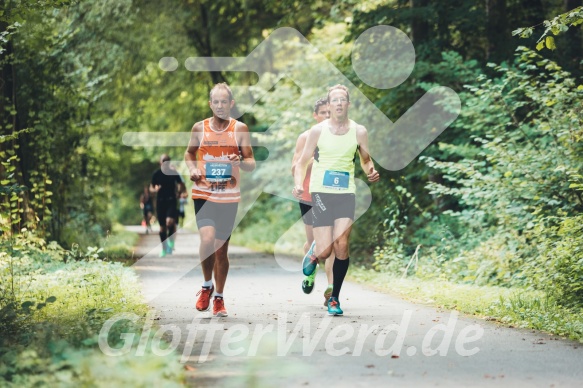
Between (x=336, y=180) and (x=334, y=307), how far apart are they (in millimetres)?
1314

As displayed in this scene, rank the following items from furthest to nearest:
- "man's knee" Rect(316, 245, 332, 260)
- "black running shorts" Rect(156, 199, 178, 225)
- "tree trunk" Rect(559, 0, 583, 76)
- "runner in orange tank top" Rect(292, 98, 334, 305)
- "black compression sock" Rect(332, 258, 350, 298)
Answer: "black running shorts" Rect(156, 199, 178, 225) → "tree trunk" Rect(559, 0, 583, 76) → "runner in orange tank top" Rect(292, 98, 334, 305) → "man's knee" Rect(316, 245, 332, 260) → "black compression sock" Rect(332, 258, 350, 298)

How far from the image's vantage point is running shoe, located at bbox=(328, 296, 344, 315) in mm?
9391

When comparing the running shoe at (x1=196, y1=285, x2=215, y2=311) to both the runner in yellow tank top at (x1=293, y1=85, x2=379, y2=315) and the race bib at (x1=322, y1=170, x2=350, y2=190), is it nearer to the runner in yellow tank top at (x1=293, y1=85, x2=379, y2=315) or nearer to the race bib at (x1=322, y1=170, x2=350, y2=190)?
the runner in yellow tank top at (x1=293, y1=85, x2=379, y2=315)

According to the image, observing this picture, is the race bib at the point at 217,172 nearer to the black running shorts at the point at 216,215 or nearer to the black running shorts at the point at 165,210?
the black running shorts at the point at 216,215

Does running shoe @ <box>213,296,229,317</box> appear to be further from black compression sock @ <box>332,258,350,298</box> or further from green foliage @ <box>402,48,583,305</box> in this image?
green foliage @ <box>402,48,583,305</box>

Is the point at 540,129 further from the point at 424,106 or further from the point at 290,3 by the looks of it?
the point at 290,3

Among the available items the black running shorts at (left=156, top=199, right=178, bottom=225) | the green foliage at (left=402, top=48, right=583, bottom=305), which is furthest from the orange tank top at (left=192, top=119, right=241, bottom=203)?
the black running shorts at (left=156, top=199, right=178, bottom=225)

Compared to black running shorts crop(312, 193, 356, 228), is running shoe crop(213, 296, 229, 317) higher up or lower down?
lower down

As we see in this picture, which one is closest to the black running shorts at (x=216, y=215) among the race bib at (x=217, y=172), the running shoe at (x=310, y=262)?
the race bib at (x=217, y=172)

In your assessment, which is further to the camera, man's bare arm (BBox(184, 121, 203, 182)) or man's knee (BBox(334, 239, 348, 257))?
man's knee (BBox(334, 239, 348, 257))

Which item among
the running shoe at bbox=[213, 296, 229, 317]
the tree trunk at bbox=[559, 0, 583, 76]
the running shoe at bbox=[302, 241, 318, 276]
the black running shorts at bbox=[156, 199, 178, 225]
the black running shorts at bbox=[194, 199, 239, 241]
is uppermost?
the tree trunk at bbox=[559, 0, 583, 76]

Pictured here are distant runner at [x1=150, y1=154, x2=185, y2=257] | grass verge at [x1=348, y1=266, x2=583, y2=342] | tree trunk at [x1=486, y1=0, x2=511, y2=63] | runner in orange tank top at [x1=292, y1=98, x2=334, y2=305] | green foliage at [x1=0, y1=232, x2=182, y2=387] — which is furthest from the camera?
distant runner at [x1=150, y1=154, x2=185, y2=257]

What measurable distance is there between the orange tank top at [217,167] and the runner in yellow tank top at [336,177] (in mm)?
806

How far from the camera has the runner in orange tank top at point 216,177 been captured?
9.34 metres
